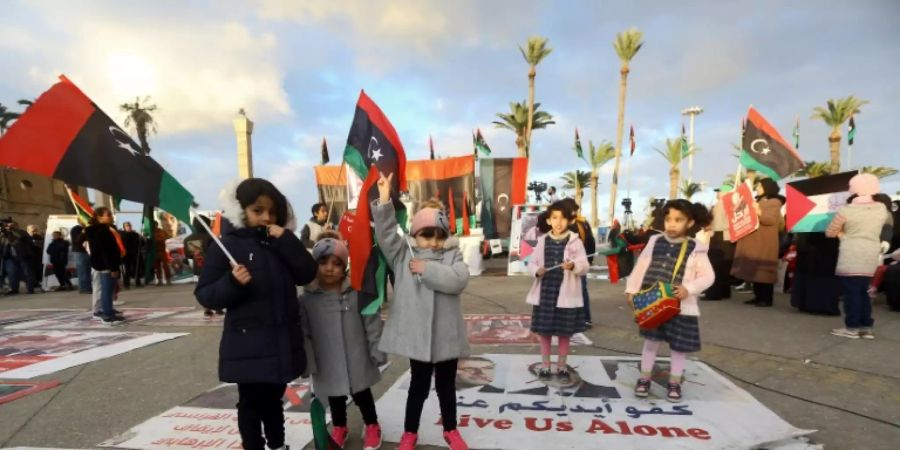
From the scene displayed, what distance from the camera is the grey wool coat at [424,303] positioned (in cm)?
264

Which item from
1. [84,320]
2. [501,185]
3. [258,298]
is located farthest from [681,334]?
[501,185]

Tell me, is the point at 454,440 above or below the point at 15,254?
below

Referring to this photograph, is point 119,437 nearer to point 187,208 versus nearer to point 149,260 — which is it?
point 187,208

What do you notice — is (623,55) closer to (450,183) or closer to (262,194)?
(450,183)

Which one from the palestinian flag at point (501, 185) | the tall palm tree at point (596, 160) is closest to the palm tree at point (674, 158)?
the tall palm tree at point (596, 160)

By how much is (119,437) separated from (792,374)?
5.32 meters

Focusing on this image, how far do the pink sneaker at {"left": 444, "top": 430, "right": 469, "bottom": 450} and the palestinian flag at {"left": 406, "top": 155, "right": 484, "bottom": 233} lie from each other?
44.2ft

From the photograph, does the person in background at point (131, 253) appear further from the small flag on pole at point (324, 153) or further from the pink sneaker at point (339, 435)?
the pink sneaker at point (339, 435)

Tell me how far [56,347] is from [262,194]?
16.9 feet

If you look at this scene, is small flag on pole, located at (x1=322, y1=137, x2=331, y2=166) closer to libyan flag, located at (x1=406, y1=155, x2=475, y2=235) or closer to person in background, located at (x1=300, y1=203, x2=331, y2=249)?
libyan flag, located at (x1=406, y1=155, x2=475, y2=235)

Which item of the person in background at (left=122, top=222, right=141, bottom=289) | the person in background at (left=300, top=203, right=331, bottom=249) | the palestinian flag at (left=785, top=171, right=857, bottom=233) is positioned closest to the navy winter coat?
the person in background at (left=300, top=203, right=331, bottom=249)

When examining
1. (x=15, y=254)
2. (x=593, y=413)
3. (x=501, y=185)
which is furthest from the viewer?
(x=501, y=185)

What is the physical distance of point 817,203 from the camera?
6484 millimetres

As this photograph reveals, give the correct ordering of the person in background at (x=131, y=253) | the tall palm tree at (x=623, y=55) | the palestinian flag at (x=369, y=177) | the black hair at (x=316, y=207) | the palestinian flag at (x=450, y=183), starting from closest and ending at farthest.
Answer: the palestinian flag at (x=369, y=177) → the black hair at (x=316, y=207) → the person in background at (x=131, y=253) → the palestinian flag at (x=450, y=183) → the tall palm tree at (x=623, y=55)
